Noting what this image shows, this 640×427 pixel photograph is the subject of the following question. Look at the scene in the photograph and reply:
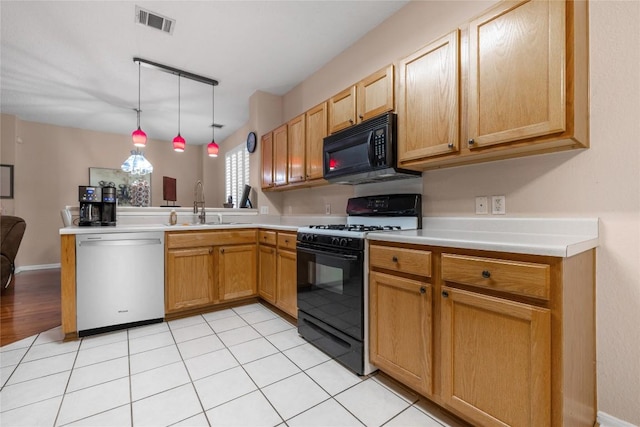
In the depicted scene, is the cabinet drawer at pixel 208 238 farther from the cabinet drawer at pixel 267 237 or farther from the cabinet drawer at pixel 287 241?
the cabinet drawer at pixel 287 241

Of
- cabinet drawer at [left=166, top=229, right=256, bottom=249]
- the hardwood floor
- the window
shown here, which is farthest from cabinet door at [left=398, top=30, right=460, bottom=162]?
the window

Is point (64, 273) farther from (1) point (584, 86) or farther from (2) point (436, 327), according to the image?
(1) point (584, 86)

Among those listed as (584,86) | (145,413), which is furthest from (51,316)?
(584,86)

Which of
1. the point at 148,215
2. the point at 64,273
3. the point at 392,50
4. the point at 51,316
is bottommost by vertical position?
the point at 51,316

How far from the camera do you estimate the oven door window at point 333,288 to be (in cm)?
183

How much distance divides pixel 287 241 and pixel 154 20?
2291 mm

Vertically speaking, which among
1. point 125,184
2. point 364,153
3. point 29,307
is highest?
point 125,184

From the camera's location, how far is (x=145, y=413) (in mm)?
1472

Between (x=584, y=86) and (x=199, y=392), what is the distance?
2.61 meters

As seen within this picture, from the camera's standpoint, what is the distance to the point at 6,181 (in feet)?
15.3

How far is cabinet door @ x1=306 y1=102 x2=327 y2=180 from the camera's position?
2742mm

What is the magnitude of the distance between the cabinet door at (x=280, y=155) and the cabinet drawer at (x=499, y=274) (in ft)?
7.61

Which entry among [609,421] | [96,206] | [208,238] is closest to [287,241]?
[208,238]

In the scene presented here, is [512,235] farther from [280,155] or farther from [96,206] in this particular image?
[96,206]
